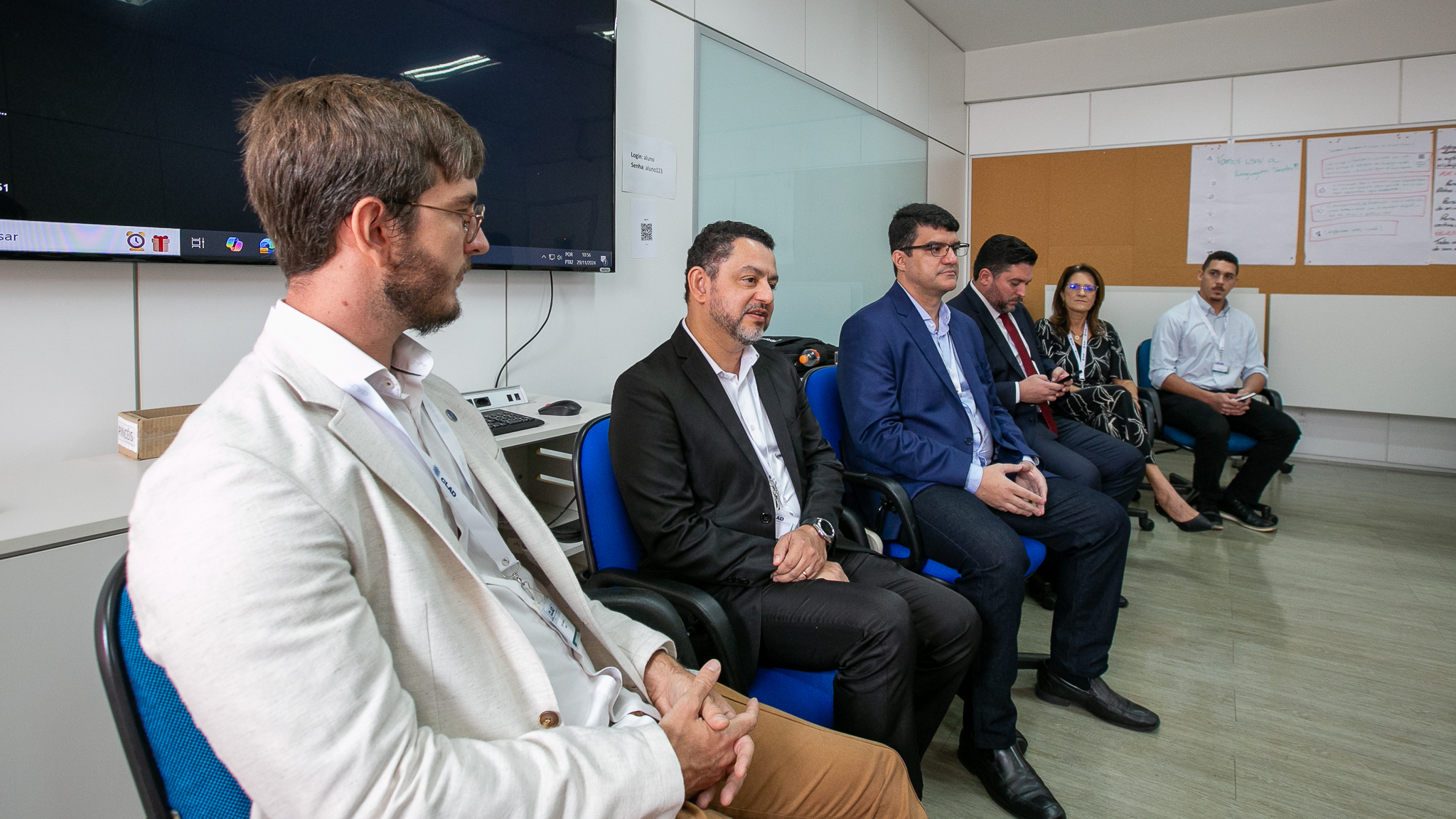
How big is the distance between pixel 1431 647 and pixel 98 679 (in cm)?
378

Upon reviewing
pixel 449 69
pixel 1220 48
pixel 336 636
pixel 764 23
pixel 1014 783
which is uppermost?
pixel 1220 48

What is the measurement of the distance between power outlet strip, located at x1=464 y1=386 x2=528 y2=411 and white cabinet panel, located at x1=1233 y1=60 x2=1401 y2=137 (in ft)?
18.1

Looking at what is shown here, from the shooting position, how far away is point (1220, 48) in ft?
18.1

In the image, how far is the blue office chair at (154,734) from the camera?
72cm

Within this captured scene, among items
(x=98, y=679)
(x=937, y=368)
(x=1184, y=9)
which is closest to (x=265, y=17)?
(x=98, y=679)

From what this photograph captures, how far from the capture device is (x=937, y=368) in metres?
2.42

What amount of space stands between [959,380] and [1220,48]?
4.63m

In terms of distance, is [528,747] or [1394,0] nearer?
[528,747]

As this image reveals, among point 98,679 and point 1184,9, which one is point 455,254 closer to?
point 98,679

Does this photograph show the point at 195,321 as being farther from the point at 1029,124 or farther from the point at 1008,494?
the point at 1029,124

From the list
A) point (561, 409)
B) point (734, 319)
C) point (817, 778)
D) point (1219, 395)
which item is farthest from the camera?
point (1219, 395)

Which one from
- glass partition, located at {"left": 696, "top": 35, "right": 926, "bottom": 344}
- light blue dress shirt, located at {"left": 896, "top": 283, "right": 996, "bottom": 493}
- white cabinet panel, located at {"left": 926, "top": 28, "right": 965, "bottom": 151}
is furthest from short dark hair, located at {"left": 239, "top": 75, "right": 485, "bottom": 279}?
white cabinet panel, located at {"left": 926, "top": 28, "right": 965, "bottom": 151}

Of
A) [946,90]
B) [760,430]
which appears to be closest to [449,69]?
[760,430]

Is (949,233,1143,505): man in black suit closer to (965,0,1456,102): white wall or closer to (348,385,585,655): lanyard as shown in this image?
(348,385,585,655): lanyard
